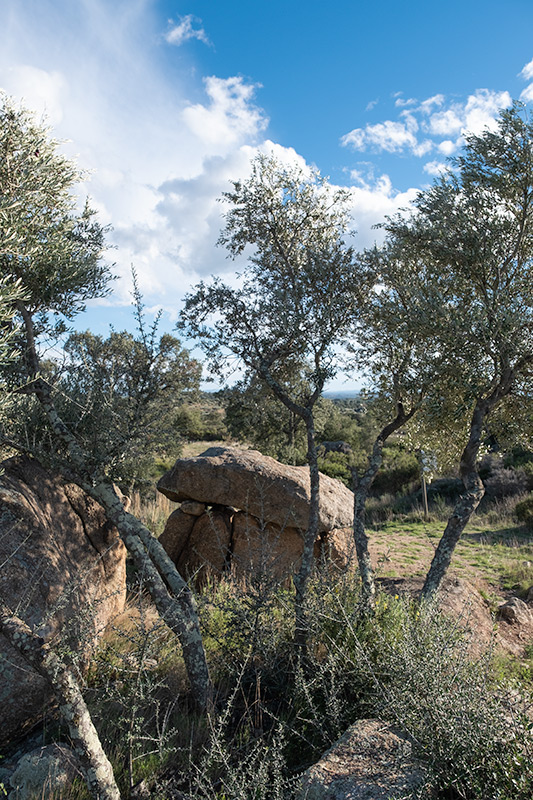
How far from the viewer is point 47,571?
539 cm

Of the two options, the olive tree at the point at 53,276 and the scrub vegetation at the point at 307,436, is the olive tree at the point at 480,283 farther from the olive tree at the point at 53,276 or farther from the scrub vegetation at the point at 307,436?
the olive tree at the point at 53,276

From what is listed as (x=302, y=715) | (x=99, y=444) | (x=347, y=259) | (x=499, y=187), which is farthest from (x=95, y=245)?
(x=302, y=715)

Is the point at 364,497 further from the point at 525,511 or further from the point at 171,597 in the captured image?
the point at 525,511

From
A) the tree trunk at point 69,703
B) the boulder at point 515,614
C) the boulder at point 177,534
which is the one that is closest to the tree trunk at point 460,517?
the boulder at point 515,614

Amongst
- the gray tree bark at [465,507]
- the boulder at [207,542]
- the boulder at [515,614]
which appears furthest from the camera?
the boulder at [207,542]

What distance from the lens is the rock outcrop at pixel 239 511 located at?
9.40m

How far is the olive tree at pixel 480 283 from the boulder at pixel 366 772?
114 inches

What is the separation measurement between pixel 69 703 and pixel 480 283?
6345 mm

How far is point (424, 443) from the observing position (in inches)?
322

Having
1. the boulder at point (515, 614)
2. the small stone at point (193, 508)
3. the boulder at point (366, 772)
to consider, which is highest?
the small stone at point (193, 508)

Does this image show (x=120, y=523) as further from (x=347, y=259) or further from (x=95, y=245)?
(x=347, y=259)

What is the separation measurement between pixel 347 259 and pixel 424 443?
341cm

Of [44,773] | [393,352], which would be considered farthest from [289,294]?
[44,773]

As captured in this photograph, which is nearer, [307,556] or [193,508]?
[307,556]
